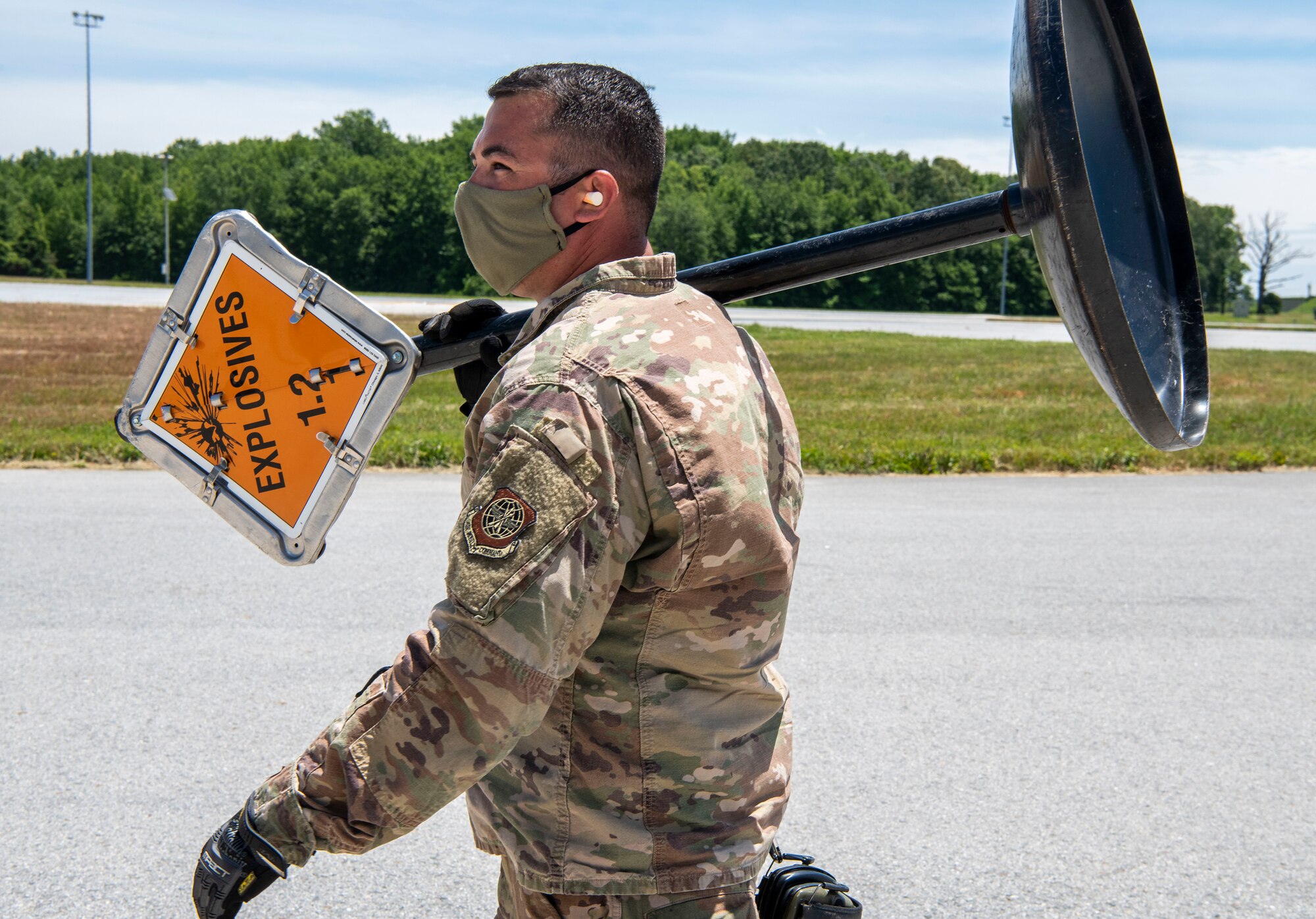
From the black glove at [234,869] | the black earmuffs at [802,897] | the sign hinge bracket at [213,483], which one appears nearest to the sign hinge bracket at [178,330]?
the sign hinge bracket at [213,483]

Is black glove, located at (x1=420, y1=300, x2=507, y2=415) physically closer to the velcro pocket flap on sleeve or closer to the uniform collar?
the uniform collar

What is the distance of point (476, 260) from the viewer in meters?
1.86

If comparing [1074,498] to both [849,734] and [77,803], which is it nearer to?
[849,734]

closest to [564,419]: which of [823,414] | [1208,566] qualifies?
[1208,566]

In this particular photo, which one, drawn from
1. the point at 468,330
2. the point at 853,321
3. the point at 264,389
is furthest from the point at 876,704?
the point at 853,321

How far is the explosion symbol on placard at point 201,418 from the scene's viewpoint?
6.35 ft

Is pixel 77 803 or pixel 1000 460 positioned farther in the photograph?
pixel 1000 460

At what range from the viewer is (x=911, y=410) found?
1399 cm

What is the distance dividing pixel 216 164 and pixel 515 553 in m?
91.9

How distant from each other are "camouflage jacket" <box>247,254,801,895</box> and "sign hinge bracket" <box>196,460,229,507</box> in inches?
22.8

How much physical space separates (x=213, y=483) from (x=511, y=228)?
664 mm

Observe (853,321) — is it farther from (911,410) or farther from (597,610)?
(597,610)

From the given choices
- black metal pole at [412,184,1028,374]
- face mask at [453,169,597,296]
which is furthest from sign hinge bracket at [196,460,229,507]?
face mask at [453,169,597,296]

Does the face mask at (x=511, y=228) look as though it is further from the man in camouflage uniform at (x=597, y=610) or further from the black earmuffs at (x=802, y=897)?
the black earmuffs at (x=802, y=897)
